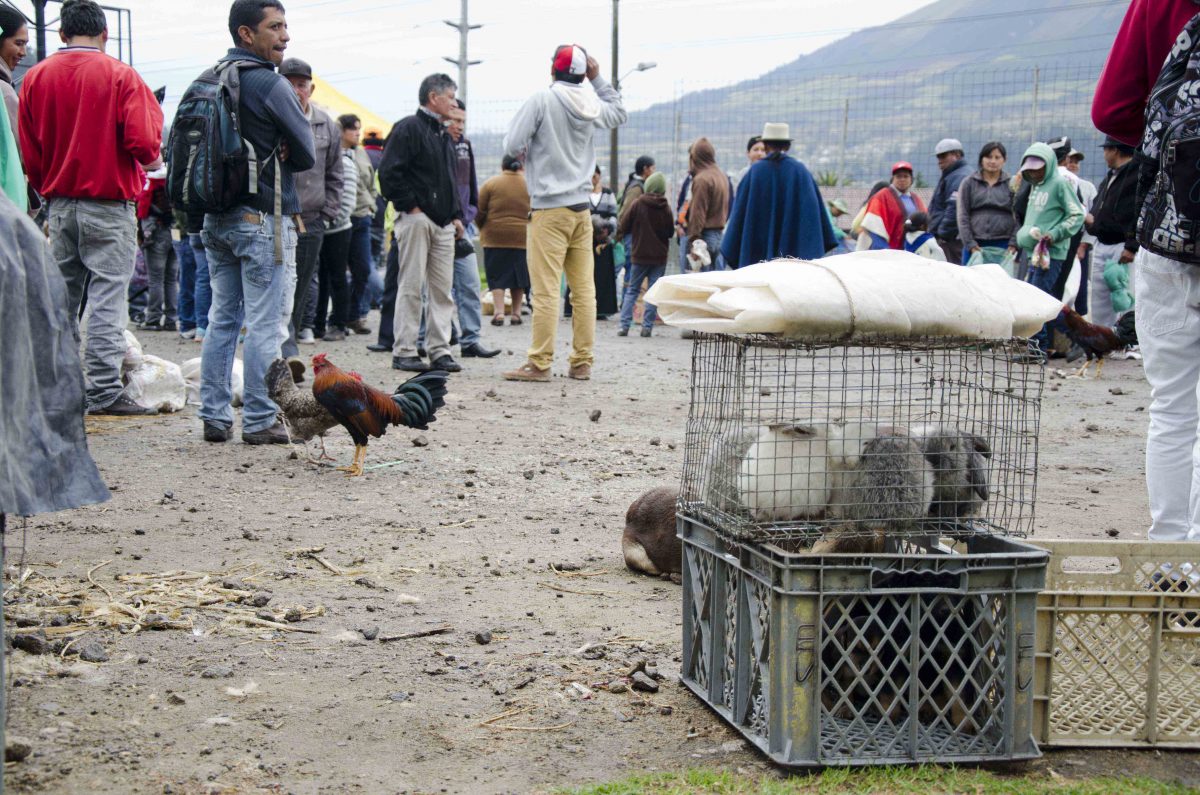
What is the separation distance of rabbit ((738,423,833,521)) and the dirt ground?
64 centimetres

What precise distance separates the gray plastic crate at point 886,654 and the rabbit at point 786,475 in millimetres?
106

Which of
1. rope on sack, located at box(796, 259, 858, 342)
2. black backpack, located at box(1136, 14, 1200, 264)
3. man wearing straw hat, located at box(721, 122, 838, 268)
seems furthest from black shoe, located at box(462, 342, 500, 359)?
rope on sack, located at box(796, 259, 858, 342)

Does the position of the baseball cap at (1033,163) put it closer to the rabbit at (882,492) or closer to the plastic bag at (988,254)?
the plastic bag at (988,254)

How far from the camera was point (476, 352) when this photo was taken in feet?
36.8

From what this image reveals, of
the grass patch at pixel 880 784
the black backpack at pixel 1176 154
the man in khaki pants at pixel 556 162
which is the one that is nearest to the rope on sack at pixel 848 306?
the grass patch at pixel 880 784

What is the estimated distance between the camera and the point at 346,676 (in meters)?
3.50

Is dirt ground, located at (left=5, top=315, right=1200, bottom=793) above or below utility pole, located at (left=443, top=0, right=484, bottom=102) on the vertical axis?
below

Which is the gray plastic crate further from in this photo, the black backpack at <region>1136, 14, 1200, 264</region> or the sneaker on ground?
the sneaker on ground

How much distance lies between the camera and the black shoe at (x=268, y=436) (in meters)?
6.95

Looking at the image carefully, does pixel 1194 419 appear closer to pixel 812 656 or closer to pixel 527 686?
pixel 812 656

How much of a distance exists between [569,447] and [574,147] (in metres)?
3.11

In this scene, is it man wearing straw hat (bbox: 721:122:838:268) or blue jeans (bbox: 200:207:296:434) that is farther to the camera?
man wearing straw hat (bbox: 721:122:838:268)

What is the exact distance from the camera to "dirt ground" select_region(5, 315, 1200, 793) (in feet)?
9.67

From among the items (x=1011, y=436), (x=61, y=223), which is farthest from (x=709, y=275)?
(x=61, y=223)
